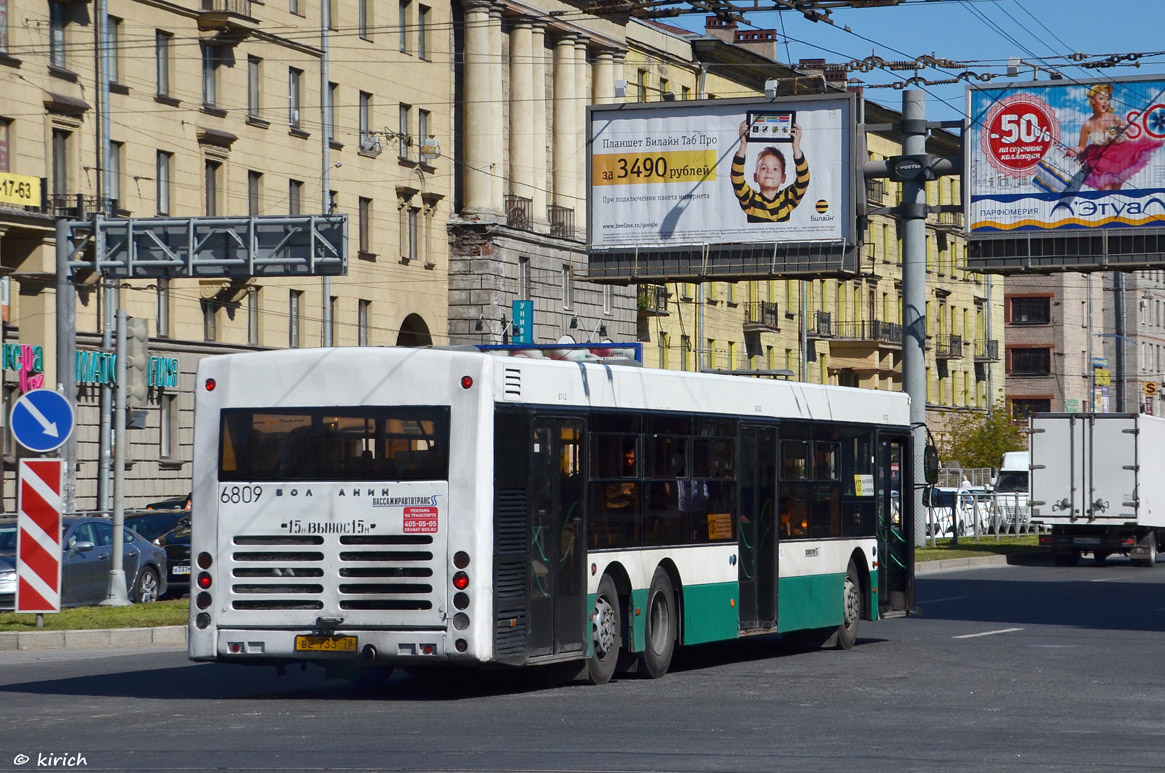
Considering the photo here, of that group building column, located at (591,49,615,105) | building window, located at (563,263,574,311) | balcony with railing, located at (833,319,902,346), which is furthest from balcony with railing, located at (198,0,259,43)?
balcony with railing, located at (833,319,902,346)

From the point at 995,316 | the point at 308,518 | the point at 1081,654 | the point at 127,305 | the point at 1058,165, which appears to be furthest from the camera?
the point at 995,316

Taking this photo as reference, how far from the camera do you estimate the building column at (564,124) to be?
6319 centimetres

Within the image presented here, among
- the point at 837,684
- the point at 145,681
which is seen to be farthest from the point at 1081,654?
the point at 145,681

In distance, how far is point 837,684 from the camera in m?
15.7

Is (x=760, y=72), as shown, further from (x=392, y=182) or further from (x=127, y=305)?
(x=127, y=305)

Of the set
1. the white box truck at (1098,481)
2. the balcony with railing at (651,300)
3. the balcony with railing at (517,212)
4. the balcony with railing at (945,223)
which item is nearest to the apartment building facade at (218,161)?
the balcony with railing at (517,212)

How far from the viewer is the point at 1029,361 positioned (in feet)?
350

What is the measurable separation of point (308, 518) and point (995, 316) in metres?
87.9

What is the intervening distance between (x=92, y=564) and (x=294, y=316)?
27.3 metres

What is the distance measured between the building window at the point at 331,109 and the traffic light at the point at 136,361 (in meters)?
29.4

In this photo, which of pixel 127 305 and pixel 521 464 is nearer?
pixel 521 464

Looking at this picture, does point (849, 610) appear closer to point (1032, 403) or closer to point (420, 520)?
point (420, 520)

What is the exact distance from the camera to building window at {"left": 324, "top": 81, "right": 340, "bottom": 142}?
53625mm

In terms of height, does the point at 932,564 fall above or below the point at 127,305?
below
